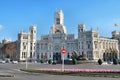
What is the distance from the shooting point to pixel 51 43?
148250mm

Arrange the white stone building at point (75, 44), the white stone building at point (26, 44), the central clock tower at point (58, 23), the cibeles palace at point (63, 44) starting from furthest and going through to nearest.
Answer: the central clock tower at point (58, 23), the white stone building at point (26, 44), the cibeles palace at point (63, 44), the white stone building at point (75, 44)

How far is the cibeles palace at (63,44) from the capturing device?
443ft

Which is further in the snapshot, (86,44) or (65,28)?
(65,28)

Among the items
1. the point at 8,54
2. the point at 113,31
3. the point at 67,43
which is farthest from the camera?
the point at 113,31

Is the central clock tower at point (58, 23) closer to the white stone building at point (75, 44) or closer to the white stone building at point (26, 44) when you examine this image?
the white stone building at point (75, 44)

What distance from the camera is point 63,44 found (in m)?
146

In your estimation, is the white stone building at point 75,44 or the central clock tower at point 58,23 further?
the central clock tower at point 58,23

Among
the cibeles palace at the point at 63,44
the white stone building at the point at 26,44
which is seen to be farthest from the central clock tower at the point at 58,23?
the white stone building at the point at 26,44

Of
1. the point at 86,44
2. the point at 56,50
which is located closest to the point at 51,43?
the point at 56,50

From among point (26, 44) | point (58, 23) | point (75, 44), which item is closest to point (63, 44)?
point (75, 44)

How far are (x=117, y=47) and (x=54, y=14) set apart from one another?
5253cm

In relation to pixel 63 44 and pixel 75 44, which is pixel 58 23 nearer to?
pixel 63 44

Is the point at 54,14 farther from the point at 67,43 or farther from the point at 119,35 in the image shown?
the point at 119,35

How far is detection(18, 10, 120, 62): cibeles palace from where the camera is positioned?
5310 inches
